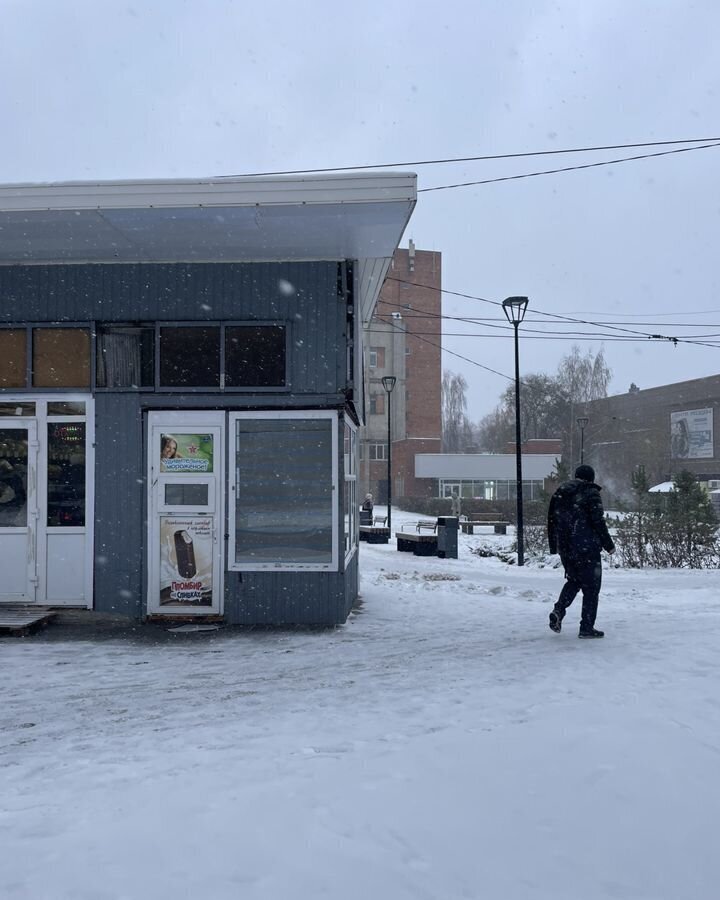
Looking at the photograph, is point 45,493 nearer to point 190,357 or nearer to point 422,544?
point 190,357

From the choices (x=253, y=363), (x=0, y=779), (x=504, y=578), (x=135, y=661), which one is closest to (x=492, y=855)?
(x=0, y=779)

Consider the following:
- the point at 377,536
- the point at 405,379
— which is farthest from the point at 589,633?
the point at 405,379

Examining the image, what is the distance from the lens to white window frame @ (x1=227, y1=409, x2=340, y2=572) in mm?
8734

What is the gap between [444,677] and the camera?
642 cm

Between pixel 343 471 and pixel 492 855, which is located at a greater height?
pixel 343 471

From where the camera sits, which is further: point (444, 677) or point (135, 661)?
point (135, 661)

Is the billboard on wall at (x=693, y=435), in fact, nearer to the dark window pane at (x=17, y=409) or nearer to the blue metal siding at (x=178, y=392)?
the blue metal siding at (x=178, y=392)

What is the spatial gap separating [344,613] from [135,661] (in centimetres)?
256

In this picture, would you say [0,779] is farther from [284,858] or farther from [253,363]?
[253,363]

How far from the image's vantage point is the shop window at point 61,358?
905 cm

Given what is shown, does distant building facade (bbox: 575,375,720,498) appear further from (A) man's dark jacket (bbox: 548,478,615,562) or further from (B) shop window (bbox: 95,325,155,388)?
(B) shop window (bbox: 95,325,155,388)

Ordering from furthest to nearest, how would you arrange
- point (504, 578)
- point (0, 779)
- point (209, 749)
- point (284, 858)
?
point (504, 578), point (209, 749), point (0, 779), point (284, 858)

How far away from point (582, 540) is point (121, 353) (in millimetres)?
5432

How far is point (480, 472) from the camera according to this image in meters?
56.6
